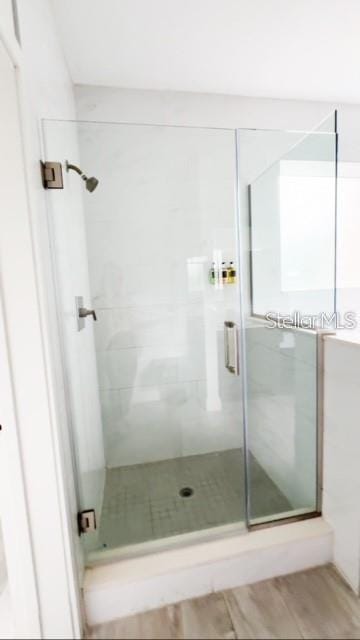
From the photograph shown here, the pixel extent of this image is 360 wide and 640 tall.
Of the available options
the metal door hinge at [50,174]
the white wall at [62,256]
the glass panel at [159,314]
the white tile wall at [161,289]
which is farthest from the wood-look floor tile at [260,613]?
the metal door hinge at [50,174]

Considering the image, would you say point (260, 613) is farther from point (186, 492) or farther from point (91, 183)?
point (91, 183)

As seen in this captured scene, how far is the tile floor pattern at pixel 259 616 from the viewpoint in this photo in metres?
1.09

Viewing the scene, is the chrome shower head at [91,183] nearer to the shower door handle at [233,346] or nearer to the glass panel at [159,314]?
the glass panel at [159,314]

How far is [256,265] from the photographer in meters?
2.02

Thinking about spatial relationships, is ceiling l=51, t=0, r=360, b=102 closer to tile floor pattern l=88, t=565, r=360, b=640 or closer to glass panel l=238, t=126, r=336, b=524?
glass panel l=238, t=126, r=336, b=524

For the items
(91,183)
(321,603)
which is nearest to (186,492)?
(321,603)

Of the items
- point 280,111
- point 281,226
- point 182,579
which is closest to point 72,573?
point 182,579

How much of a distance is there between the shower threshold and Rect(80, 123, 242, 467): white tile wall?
0.12 metres

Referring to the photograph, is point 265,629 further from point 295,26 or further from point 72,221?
point 295,26

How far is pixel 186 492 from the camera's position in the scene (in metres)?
1.78

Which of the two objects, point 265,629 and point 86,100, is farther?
point 86,100

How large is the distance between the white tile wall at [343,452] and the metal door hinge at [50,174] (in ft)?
4.21

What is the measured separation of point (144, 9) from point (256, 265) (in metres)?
1.40

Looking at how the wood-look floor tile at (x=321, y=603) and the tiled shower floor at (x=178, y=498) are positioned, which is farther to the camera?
the tiled shower floor at (x=178, y=498)
